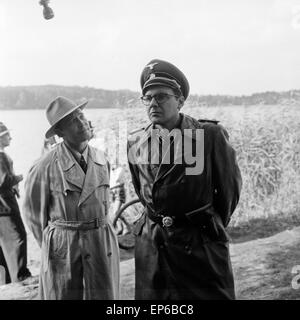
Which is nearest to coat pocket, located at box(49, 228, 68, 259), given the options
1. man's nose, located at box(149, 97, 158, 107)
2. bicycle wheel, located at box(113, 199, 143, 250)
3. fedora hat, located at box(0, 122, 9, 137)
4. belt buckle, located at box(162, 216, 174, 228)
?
bicycle wheel, located at box(113, 199, 143, 250)

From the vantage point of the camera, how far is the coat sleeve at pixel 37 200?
9.30ft

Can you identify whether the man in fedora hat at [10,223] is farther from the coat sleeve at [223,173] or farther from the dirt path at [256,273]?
the coat sleeve at [223,173]

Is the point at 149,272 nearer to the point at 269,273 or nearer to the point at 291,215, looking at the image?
the point at 269,273

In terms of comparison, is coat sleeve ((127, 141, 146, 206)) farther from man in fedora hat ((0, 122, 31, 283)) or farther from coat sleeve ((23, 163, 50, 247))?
man in fedora hat ((0, 122, 31, 283))

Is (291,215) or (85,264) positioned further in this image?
(291,215)

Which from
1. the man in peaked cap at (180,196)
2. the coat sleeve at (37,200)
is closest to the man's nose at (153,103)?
the man in peaked cap at (180,196)

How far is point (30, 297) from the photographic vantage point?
3.04m

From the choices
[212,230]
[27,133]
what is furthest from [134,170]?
[27,133]

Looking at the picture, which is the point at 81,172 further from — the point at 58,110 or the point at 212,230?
the point at 212,230

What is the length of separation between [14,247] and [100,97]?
1.07m

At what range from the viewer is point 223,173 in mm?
2699
